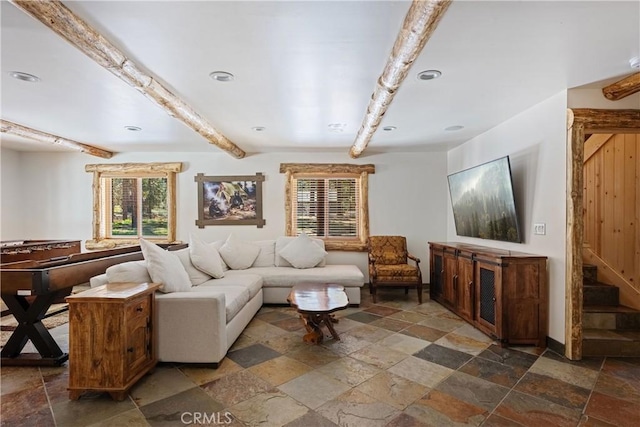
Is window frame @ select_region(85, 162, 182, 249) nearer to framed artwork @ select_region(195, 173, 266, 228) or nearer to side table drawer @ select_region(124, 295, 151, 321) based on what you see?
framed artwork @ select_region(195, 173, 266, 228)

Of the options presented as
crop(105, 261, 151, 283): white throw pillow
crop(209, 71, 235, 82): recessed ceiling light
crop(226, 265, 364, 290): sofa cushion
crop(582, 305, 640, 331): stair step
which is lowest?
crop(582, 305, 640, 331): stair step

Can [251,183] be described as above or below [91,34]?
below

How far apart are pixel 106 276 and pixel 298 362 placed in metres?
1.83

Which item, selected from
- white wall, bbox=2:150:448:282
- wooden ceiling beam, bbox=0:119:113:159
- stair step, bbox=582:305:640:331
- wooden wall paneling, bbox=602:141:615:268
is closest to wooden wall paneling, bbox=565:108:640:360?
stair step, bbox=582:305:640:331

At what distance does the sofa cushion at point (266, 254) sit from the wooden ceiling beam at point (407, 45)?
3040 mm

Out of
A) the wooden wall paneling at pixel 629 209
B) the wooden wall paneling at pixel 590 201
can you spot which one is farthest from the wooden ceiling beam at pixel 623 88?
the wooden wall paneling at pixel 590 201

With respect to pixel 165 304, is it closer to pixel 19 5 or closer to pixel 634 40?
pixel 19 5

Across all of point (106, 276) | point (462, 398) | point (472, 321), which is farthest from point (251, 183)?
point (462, 398)

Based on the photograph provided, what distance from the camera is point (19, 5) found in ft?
5.47

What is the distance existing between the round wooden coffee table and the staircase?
91.3 inches

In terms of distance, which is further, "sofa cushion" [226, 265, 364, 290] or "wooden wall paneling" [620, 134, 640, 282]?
"sofa cushion" [226, 265, 364, 290]

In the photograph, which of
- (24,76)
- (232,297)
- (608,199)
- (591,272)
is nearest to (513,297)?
(591,272)

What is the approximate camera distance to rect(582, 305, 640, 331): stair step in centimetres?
315

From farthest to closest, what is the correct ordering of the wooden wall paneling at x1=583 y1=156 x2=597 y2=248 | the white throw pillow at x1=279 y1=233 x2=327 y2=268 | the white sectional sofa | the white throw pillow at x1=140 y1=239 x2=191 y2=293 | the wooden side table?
the white throw pillow at x1=279 y1=233 x2=327 y2=268 < the wooden wall paneling at x1=583 y1=156 x2=597 y2=248 < the white throw pillow at x1=140 y1=239 x2=191 y2=293 < the white sectional sofa < the wooden side table
